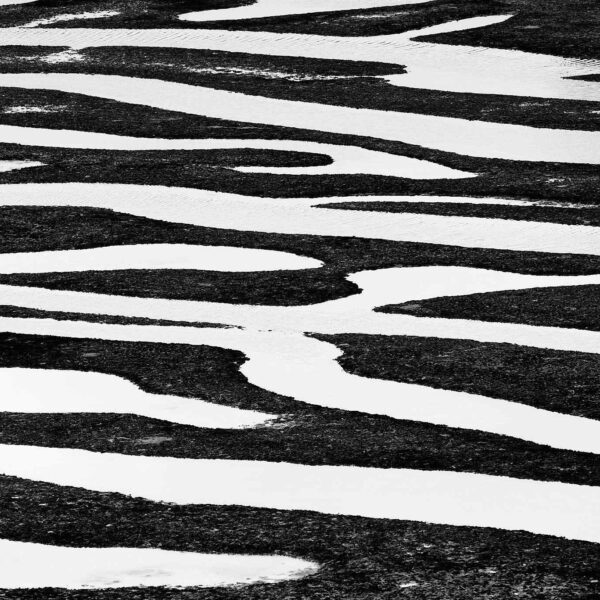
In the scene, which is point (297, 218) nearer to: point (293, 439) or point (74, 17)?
point (293, 439)

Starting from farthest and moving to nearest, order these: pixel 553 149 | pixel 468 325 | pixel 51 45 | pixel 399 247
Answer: pixel 51 45 < pixel 553 149 < pixel 399 247 < pixel 468 325

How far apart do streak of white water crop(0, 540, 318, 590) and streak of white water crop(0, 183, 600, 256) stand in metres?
4.10

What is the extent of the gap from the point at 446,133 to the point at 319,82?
2.06 meters

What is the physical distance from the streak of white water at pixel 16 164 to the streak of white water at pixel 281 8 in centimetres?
564

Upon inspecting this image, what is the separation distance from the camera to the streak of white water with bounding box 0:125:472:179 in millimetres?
9914

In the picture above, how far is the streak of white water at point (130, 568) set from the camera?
404cm

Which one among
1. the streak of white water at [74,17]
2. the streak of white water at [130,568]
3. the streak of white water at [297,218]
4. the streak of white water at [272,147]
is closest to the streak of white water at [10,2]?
the streak of white water at [74,17]

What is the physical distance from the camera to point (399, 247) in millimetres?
8039

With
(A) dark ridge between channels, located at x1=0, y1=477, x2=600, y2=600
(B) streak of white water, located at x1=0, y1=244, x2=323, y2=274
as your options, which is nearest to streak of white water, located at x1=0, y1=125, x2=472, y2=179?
(B) streak of white water, located at x1=0, y1=244, x2=323, y2=274

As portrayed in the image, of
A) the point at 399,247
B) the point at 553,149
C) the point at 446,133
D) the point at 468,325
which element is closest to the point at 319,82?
the point at 446,133

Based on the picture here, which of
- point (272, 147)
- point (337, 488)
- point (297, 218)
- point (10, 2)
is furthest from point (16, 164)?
point (10, 2)

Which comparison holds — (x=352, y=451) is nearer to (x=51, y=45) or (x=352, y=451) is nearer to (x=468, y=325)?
(x=468, y=325)

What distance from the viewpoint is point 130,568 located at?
13.6 ft

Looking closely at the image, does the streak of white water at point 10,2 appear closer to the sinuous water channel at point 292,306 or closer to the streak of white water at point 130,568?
the sinuous water channel at point 292,306
